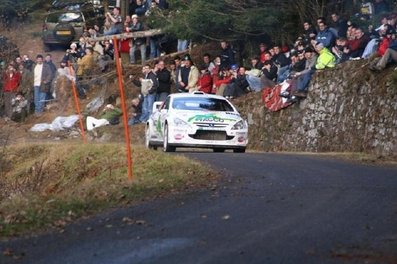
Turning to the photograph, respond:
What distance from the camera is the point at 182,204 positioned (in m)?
12.7

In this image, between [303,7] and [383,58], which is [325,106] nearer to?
[383,58]

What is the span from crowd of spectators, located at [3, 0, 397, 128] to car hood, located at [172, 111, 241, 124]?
3492mm

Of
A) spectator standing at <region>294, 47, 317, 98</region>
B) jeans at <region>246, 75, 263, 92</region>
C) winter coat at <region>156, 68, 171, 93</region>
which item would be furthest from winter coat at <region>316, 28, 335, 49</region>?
winter coat at <region>156, 68, 171, 93</region>

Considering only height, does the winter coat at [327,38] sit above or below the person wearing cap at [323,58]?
above

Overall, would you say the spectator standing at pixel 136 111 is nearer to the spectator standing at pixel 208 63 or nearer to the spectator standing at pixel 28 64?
the spectator standing at pixel 208 63

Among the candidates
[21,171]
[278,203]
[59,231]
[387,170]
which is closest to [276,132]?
[21,171]

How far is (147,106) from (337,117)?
9.44 meters

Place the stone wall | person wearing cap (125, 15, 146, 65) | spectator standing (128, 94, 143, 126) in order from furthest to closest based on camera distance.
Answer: person wearing cap (125, 15, 146, 65) < spectator standing (128, 94, 143, 126) < the stone wall

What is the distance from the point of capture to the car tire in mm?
46281

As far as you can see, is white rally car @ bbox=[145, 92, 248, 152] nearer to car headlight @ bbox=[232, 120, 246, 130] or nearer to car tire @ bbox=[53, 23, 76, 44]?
car headlight @ bbox=[232, 120, 246, 130]

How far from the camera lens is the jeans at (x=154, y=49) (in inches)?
1539

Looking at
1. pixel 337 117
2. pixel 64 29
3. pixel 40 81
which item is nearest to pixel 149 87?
pixel 40 81

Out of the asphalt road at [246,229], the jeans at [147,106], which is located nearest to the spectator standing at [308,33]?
the jeans at [147,106]

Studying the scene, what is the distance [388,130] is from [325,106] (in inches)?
139
